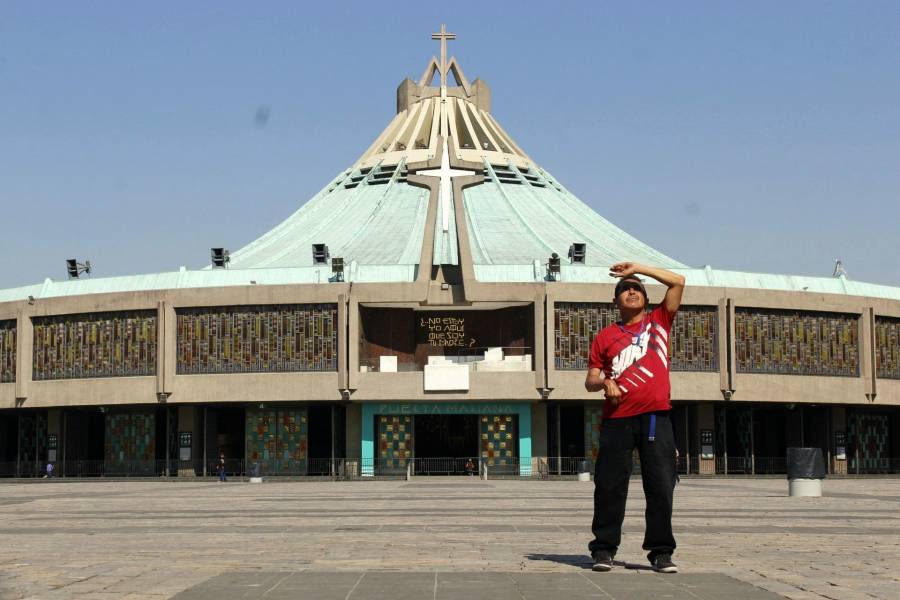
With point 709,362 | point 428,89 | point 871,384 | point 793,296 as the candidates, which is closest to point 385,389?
point 709,362

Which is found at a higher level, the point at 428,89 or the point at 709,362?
the point at 428,89

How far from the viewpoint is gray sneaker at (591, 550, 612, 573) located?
34.8 ft

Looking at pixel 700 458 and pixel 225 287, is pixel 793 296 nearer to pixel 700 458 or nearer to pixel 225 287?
pixel 700 458

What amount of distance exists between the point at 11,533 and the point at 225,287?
43.5 meters

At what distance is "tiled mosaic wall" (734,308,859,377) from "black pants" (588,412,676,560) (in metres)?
51.5

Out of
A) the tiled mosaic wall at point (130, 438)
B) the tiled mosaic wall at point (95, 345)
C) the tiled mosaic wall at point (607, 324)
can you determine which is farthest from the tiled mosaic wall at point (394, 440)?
the tiled mosaic wall at point (130, 438)

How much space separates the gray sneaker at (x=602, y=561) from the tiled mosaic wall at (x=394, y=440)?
164 ft

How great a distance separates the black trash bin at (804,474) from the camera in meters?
31.8

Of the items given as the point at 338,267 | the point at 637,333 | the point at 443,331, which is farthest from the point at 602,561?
the point at 443,331

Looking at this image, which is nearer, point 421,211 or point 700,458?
point 700,458

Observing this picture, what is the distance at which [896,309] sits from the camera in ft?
216

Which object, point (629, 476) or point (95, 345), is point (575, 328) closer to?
point (95, 345)

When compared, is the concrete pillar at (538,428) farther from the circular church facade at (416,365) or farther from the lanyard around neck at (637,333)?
the lanyard around neck at (637,333)

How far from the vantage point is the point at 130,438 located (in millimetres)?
64500
